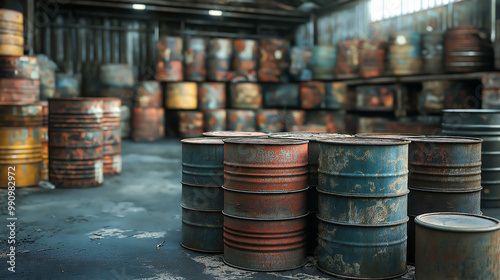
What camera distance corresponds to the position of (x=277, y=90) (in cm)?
1372

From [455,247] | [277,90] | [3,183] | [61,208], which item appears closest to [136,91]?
[277,90]

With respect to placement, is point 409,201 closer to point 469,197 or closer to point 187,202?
point 469,197

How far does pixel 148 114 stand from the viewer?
→ 12984mm

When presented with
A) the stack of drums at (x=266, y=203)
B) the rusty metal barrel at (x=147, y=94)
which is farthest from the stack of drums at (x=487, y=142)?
the rusty metal barrel at (x=147, y=94)

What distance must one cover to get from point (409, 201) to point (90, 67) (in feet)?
41.2

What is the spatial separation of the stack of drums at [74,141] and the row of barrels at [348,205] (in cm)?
384

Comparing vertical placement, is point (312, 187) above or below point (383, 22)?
below

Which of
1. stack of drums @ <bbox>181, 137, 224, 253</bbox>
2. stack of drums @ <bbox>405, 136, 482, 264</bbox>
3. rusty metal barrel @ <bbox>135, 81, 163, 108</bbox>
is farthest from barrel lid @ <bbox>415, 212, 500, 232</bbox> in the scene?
rusty metal barrel @ <bbox>135, 81, 163, 108</bbox>

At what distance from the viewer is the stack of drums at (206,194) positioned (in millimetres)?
4543

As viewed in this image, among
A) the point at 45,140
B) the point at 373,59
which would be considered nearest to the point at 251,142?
the point at 45,140

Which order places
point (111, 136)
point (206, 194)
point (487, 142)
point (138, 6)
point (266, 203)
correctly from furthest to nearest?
point (138, 6)
point (111, 136)
point (487, 142)
point (206, 194)
point (266, 203)

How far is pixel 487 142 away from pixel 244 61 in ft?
27.2

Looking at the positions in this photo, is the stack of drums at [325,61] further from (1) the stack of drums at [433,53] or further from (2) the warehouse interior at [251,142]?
(1) the stack of drums at [433,53]

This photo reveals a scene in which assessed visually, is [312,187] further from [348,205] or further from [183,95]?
[183,95]
